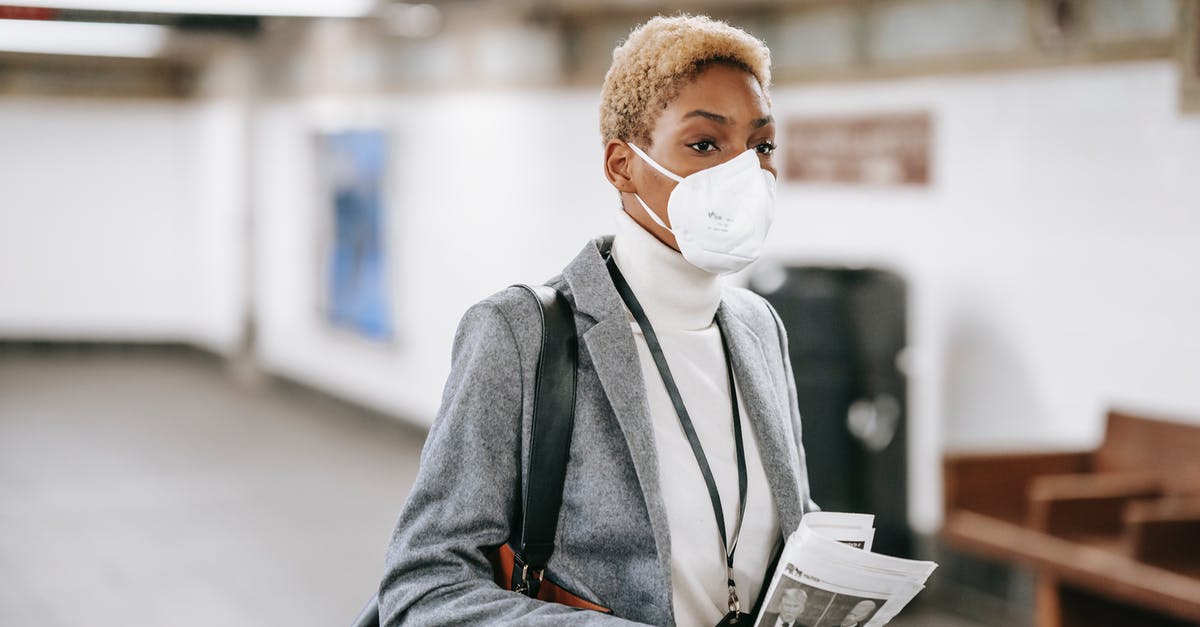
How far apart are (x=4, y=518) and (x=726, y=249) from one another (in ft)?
20.0

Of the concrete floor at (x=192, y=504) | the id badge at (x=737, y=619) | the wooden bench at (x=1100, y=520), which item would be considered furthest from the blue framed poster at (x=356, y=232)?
the id badge at (x=737, y=619)

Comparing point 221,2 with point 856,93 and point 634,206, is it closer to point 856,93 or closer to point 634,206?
point 856,93

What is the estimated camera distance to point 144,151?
1337 cm

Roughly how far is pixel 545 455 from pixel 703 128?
398 mm

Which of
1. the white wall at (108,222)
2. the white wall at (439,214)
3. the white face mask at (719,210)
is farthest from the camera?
the white wall at (108,222)

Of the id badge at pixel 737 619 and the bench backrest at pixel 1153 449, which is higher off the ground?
the id badge at pixel 737 619

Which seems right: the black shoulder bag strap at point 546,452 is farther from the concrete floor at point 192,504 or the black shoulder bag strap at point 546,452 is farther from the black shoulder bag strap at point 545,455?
the concrete floor at point 192,504

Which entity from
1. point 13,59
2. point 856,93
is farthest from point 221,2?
point 13,59

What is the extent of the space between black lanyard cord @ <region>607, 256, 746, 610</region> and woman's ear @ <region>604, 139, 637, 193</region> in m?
0.11

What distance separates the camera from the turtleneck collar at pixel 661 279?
56.5 inches

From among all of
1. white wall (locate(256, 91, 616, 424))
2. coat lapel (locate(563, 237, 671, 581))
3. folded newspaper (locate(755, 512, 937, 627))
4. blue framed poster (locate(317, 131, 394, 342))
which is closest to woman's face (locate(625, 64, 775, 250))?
coat lapel (locate(563, 237, 671, 581))

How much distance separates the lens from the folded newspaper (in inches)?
50.4

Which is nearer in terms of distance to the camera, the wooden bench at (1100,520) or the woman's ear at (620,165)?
the woman's ear at (620,165)

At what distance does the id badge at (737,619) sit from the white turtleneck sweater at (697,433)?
0.5 inches
